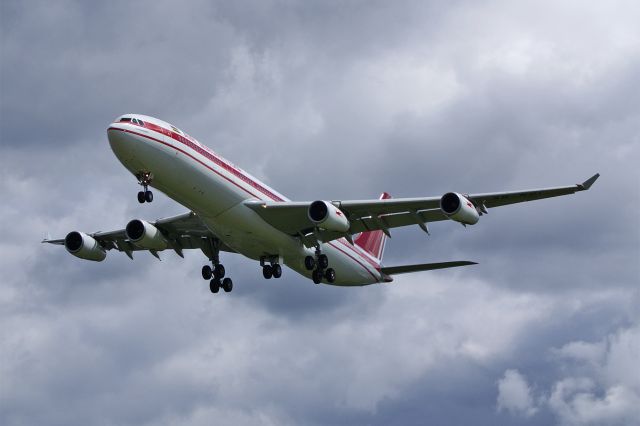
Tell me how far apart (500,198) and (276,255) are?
12.3 meters

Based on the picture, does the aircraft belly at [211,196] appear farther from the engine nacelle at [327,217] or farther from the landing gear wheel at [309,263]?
the engine nacelle at [327,217]

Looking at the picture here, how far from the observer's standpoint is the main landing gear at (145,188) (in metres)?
52.3

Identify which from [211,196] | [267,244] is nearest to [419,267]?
[267,244]

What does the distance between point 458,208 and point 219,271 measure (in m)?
16.1

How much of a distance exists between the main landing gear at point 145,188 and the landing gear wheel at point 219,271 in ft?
39.6

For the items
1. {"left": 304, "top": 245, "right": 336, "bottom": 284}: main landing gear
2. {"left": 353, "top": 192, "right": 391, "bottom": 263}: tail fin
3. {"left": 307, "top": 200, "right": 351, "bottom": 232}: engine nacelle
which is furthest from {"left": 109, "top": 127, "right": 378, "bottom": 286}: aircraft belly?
{"left": 353, "top": 192, "right": 391, "bottom": 263}: tail fin

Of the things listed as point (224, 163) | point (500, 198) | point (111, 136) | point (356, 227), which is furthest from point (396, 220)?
point (111, 136)

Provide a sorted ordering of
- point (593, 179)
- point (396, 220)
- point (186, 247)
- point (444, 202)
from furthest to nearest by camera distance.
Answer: point (186, 247), point (396, 220), point (444, 202), point (593, 179)

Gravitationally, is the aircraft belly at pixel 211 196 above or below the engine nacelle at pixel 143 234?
below

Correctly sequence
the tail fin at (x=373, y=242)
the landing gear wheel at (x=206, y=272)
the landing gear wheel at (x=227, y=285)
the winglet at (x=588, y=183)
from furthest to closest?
1. the tail fin at (x=373, y=242)
2. the landing gear wheel at (x=206, y=272)
3. the landing gear wheel at (x=227, y=285)
4. the winglet at (x=588, y=183)

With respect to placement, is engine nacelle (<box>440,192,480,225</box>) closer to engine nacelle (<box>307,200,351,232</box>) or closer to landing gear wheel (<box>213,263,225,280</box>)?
engine nacelle (<box>307,200,351,232</box>)

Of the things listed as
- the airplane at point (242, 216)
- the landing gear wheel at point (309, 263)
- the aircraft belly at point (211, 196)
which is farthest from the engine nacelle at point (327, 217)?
the landing gear wheel at point (309, 263)

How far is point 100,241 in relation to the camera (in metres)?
65.6

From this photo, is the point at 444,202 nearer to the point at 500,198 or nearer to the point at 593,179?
the point at 500,198
